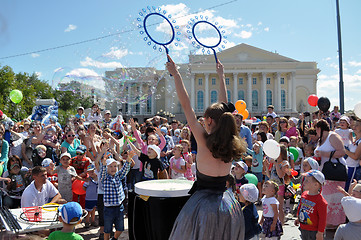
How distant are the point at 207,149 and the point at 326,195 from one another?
366 cm

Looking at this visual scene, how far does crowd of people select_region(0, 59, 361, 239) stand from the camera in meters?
2.66

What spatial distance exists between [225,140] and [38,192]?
12.9 ft

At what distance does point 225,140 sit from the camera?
2.58 metres

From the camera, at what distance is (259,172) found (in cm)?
738

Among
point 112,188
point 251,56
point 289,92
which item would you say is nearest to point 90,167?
point 112,188

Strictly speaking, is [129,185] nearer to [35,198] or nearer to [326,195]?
[35,198]

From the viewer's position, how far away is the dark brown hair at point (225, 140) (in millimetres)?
2578

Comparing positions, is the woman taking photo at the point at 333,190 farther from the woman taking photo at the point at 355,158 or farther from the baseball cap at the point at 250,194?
the baseball cap at the point at 250,194

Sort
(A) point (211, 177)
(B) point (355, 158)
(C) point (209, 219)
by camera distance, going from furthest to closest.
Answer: (B) point (355, 158) < (A) point (211, 177) < (C) point (209, 219)

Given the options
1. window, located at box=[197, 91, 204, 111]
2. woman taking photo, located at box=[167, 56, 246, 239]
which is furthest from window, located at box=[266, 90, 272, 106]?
woman taking photo, located at box=[167, 56, 246, 239]

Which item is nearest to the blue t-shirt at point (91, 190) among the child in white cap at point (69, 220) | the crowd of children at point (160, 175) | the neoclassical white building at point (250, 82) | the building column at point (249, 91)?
the crowd of children at point (160, 175)

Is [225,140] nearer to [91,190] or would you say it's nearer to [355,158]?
[355,158]

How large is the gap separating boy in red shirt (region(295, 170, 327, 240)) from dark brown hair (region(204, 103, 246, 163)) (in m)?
2.07

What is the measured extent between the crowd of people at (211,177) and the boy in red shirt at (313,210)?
0.5 inches
